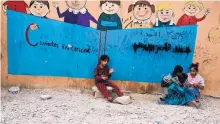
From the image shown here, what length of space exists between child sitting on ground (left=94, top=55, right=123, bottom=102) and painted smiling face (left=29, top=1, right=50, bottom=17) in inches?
51.8

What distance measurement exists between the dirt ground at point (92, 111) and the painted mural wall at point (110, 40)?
1.27 feet

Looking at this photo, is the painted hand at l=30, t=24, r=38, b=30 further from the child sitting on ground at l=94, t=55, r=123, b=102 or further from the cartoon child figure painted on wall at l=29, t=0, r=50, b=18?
the child sitting on ground at l=94, t=55, r=123, b=102

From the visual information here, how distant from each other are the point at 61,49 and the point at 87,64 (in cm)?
55

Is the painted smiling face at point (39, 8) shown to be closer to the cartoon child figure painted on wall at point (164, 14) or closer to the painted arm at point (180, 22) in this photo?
the cartoon child figure painted on wall at point (164, 14)

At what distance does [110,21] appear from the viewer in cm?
555

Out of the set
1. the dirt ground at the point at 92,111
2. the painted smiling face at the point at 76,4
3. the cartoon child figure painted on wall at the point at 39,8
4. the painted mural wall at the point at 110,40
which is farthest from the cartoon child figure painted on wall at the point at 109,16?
the dirt ground at the point at 92,111

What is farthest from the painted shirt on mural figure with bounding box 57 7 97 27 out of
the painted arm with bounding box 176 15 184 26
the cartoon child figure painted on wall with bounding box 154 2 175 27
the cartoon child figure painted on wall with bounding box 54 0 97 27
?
the painted arm with bounding box 176 15 184 26

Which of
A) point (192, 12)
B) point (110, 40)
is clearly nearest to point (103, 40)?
point (110, 40)

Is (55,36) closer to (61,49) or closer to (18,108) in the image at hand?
(61,49)

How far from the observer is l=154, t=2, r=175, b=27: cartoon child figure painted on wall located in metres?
5.43

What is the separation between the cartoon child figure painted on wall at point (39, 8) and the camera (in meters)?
5.59


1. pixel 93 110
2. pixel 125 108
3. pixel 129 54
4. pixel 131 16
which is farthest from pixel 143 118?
pixel 131 16

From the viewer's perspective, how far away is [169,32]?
5520 millimetres

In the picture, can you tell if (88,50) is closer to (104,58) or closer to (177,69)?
(104,58)
